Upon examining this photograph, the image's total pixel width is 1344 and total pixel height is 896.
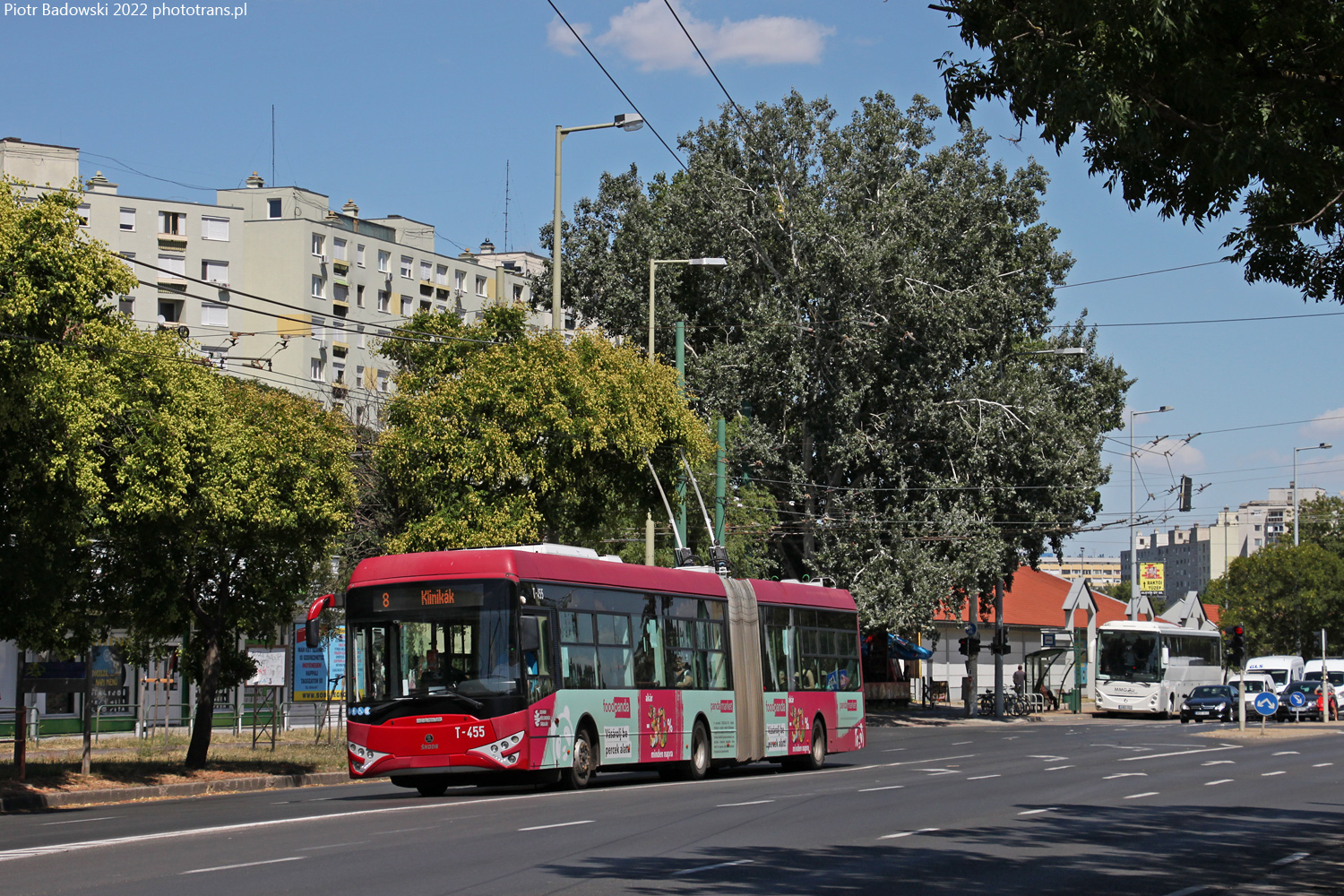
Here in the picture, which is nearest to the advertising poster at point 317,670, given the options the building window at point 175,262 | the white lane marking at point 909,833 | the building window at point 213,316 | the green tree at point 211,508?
the green tree at point 211,508

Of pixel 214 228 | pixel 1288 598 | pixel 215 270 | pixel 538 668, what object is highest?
pixel 214 228

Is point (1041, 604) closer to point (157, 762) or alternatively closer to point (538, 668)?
point (157, 762)

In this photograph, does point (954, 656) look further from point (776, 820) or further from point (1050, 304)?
point (776, 820)

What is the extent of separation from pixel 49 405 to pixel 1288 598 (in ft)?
324

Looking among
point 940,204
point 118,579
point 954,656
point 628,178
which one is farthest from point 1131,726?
point 118,579

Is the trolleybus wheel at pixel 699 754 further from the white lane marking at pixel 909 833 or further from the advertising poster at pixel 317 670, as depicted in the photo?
the advertising poster at pixel 317 670

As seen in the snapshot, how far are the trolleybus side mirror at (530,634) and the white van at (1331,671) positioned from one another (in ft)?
175

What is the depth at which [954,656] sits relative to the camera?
80.2 m

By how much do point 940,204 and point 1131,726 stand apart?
17664 millimetres

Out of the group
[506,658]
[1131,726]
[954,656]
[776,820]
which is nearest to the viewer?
[776,820]

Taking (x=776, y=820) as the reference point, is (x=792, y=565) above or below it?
above

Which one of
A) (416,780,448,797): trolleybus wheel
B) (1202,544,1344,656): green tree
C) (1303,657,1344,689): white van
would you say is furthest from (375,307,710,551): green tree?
(1202,544,1344,656): green tree

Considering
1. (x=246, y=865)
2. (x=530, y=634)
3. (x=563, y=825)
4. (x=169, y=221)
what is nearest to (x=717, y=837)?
(x=563, y=825)

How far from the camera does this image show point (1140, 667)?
59.7 m
